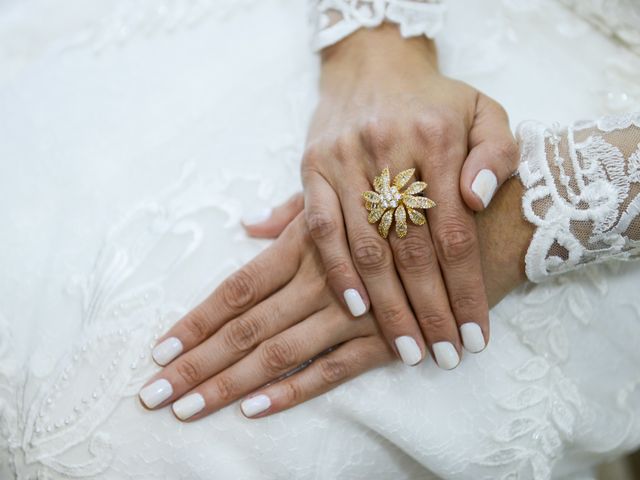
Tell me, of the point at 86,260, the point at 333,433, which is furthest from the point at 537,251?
the point at 86,260

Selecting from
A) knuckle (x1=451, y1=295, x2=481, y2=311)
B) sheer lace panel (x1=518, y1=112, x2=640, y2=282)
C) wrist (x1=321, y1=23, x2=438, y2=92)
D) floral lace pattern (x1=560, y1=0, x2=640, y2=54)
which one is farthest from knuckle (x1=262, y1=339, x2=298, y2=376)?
floral lace pattern (x1=560, y1=0, x2=640, y2=54)

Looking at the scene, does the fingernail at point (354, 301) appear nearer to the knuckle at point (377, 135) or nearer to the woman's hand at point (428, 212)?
the woman's hand at point (428, 212)

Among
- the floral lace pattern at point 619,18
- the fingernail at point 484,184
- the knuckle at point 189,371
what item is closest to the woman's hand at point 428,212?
the fingernail at point 484,184

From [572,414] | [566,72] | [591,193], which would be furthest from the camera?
[566,72]

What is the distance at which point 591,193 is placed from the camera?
0.75m

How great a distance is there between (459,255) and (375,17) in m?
0.45

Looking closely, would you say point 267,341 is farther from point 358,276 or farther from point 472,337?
point 472,337

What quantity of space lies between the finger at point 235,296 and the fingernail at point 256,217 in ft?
0.14

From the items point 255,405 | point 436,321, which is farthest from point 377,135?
point 255,405

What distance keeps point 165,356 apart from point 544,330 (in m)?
0.51

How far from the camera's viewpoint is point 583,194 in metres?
0.75

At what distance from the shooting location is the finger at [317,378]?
0.80 metres

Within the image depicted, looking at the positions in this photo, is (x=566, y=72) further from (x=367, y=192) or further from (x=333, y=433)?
(x=333, y=433)

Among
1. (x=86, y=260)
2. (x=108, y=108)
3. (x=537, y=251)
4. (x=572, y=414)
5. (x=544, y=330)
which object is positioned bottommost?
(x=572, y=414)
